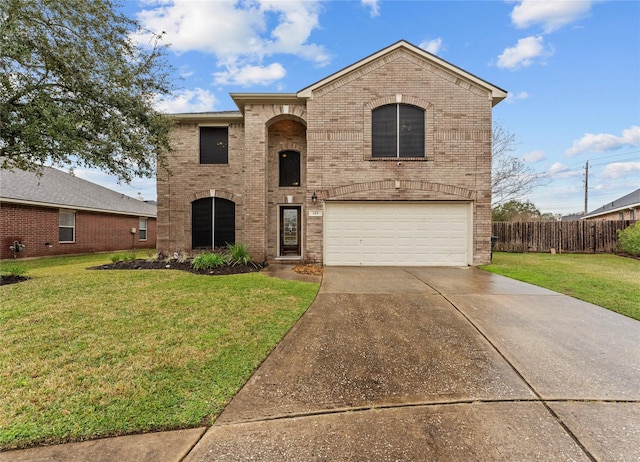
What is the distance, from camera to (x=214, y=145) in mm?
11594

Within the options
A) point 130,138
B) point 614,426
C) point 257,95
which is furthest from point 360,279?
point 130,138

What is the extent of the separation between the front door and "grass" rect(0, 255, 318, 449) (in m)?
5.91

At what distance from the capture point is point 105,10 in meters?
7.62

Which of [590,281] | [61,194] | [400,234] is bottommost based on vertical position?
[590,281]

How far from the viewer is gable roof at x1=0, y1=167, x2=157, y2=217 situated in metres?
11.9

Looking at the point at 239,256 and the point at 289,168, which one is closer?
the point at 239,256

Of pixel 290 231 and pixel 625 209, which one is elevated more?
pixel 625 209

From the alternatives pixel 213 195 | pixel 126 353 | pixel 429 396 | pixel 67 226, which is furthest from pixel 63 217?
pixel 429 396

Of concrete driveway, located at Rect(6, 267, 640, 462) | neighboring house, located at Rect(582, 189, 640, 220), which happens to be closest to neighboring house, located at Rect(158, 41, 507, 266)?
concrete driveway, located at Rect(6, 267, 640, 462)

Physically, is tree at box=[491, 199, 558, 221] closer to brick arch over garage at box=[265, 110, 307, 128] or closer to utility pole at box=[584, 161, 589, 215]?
utility pole at box=[584, 161, 589, 215]

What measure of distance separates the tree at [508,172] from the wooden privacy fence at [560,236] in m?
4.51

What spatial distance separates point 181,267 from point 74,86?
555 centimetres

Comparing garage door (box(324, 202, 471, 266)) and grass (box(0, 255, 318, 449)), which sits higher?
garage door (box(324, 202, 471, 266))

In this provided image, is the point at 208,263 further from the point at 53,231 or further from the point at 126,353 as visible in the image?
the point at 53,231
